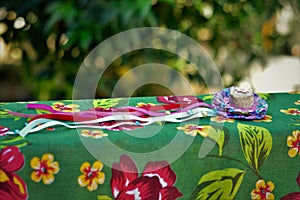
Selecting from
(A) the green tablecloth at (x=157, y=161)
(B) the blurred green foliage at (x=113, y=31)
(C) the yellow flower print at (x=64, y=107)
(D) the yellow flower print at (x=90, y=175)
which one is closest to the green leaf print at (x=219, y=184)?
(A) the green tablecloth at (x=157, y=161)

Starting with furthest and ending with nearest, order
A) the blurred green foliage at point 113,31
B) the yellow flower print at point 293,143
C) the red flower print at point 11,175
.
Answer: the blurred green foliage at point 113,31
the yellow flower print at point 293,143
the red flower print at point 11,175

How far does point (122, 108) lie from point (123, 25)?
64cm

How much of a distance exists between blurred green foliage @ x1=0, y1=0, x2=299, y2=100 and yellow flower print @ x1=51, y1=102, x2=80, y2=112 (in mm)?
502

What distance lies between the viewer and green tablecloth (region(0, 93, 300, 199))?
2.58ft

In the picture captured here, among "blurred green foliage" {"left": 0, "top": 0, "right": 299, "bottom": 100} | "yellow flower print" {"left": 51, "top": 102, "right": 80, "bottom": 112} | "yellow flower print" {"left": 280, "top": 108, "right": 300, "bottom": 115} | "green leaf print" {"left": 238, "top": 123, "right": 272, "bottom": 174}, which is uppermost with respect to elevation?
"blurred green foliage" {"left": 0, "top": 0, "right": 299, "bottom": 100}

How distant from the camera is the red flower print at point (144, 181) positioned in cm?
82

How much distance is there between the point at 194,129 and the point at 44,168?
238mm

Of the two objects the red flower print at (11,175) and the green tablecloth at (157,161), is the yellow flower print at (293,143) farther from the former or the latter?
the red flower print at (11,175)

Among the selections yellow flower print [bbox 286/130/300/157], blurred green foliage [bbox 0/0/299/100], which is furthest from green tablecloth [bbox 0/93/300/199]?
blurred green foliage [bbox 0/0/299/100]

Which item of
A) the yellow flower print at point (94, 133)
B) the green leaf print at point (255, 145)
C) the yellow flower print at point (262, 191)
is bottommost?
the yellow flower print at point (262, 191)

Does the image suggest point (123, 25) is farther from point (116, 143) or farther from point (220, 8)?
point (116, 143)

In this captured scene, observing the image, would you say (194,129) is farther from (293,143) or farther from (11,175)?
(11,175)

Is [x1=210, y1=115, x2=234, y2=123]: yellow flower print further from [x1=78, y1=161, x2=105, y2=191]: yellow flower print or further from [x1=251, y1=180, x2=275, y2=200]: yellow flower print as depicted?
[x1=78, y1=161, x2=105, y2=191]: yellow flower print

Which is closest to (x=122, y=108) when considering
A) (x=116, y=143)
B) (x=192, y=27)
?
(x=116, y=143)
